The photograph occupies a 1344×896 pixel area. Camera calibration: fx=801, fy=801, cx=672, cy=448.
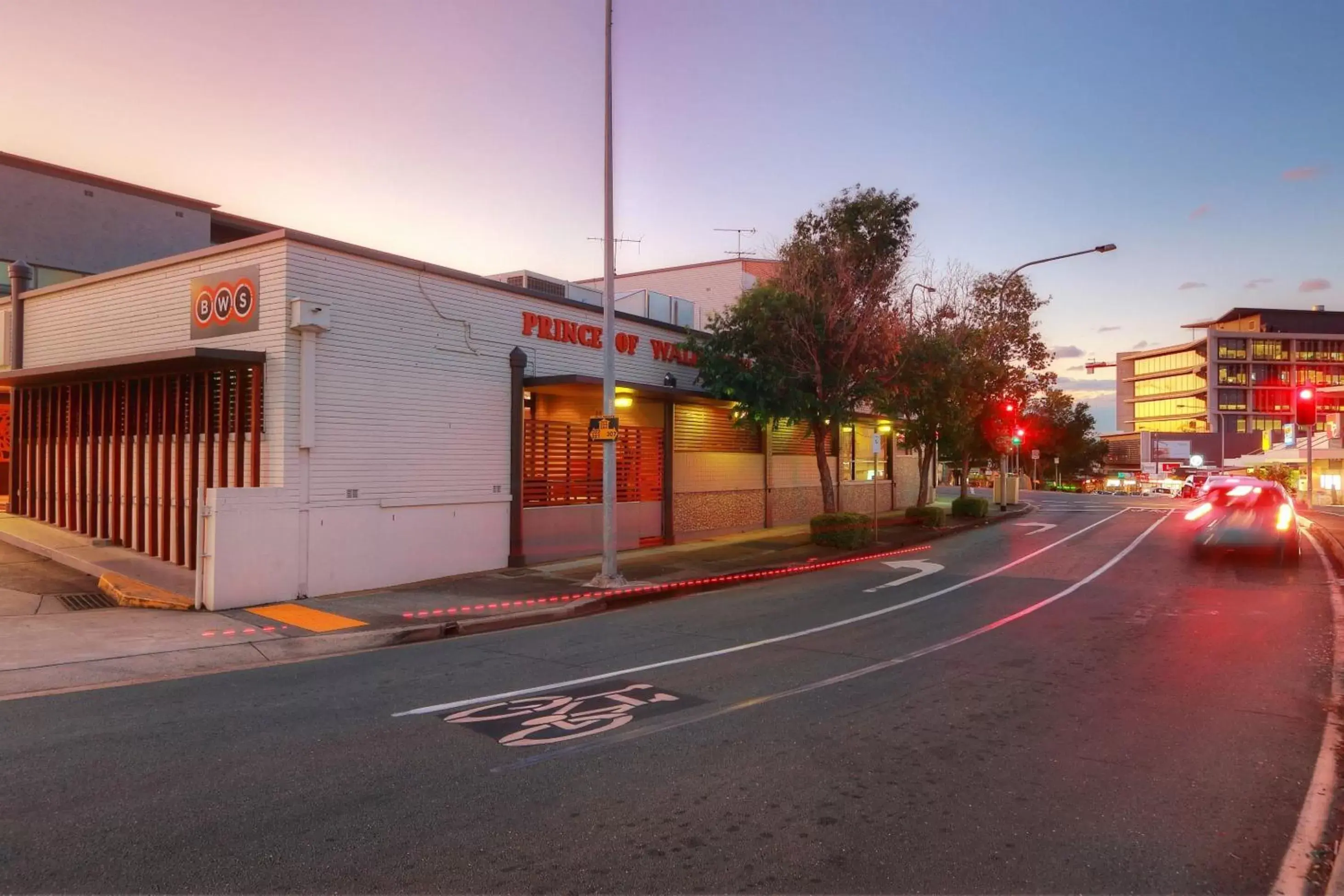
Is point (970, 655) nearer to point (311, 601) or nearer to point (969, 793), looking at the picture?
point (969, 793)

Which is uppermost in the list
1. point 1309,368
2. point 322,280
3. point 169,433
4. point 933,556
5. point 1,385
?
point 1309,368

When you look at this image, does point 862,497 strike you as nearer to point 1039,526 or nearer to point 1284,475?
point 1039,526

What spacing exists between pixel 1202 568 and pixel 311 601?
635 inches

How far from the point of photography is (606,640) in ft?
31.8

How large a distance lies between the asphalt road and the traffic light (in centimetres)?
1829

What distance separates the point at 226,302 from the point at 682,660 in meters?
9.84

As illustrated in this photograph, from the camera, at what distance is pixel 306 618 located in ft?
35.2

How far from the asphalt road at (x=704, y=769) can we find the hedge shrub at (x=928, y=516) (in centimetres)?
1538

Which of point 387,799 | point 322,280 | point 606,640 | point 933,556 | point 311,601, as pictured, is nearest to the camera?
point 387,799

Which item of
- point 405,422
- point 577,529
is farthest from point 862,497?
point 405,422

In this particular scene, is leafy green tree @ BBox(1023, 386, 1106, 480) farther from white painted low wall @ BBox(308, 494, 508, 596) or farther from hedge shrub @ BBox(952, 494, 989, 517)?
white painted low wall @ BBox(308, 494, 508, 596)

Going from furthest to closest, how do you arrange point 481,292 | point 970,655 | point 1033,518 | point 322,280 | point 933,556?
point 1033,518, point 933,556, point 481,292, point 322,280, point 970,655

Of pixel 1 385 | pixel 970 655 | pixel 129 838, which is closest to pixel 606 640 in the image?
pixel 970 655

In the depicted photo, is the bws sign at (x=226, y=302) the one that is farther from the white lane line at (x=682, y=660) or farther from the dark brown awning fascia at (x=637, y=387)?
the white lane line at (x=682, y=660)
